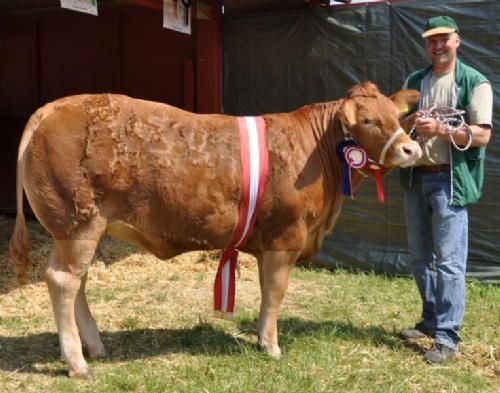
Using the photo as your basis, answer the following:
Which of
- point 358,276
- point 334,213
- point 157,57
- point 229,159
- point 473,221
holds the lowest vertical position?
point 358,276

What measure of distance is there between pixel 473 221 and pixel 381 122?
2825 millimetres

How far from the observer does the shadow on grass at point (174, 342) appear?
4082mm

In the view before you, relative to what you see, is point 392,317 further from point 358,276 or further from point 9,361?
point 9,361

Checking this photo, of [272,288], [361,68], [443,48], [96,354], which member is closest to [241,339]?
[272,288]

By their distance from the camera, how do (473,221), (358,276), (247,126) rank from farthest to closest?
(358,276)
(473,221)
(247,126)

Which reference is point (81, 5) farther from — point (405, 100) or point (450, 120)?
point (450, 120)

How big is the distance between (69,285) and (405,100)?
7.94 ft

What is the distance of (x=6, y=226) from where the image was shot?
341 inches

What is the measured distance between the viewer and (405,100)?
13.4 ft

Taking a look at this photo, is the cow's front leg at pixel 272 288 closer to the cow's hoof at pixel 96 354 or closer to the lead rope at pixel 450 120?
the cow's hoof at pixel 96 354

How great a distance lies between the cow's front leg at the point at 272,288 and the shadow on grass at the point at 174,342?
18cm

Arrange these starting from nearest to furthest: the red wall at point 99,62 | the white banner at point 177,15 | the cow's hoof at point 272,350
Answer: the cow's hoof at point 272,350 < the white banner at point 177,15 < the red wall at point 99,62

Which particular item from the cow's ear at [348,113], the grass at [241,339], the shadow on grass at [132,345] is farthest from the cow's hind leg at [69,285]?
the cow's ear at [348,113]

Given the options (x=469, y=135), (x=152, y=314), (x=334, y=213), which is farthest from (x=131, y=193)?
(x=469, y=135)
